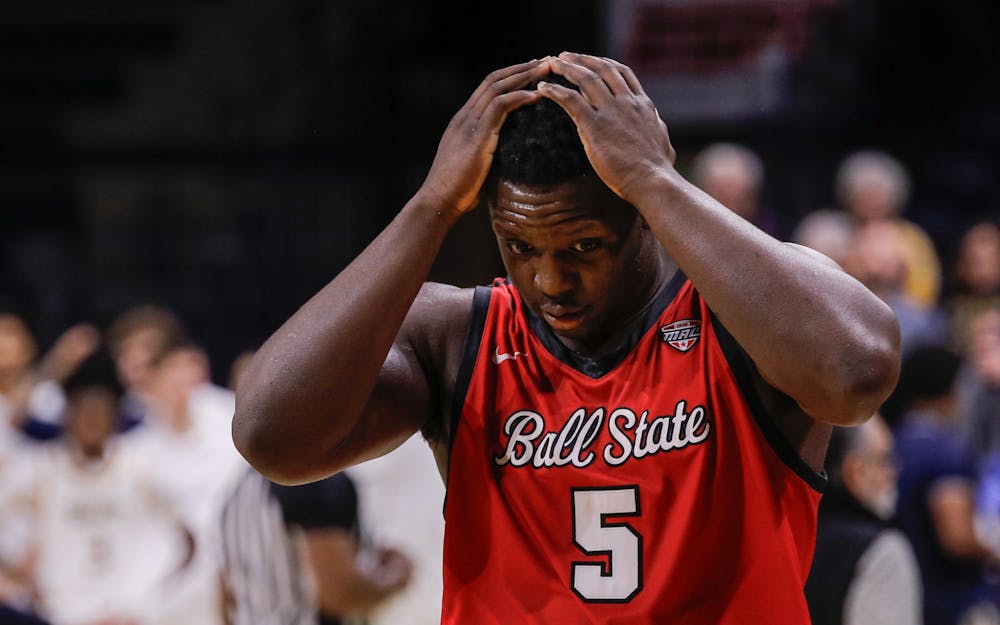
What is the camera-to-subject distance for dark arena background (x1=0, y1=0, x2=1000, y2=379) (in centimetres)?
1118

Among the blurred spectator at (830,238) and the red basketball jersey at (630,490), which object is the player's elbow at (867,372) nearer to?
the red basketball jersey at (630,490)

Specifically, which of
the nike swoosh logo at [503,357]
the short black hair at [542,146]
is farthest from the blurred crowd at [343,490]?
the short black hair at [542,146]

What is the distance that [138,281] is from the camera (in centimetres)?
1181

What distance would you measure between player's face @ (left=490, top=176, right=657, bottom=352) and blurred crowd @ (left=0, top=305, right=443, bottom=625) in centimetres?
233

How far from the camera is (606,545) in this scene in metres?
2.37

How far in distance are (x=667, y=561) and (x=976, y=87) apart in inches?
415

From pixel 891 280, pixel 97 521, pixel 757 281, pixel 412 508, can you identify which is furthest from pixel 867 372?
pixel 97 521

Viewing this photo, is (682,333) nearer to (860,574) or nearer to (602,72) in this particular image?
(602,72)

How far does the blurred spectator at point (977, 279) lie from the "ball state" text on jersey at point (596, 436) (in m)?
6.18

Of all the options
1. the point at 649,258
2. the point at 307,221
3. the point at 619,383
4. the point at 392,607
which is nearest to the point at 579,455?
the point at 619,383

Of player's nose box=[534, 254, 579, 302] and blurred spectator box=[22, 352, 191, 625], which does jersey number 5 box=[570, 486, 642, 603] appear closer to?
player's nose box=[534, 254, 579, 302]

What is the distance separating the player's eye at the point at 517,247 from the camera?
2.35 m

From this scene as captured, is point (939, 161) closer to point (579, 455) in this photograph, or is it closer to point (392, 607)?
point (392, 607)

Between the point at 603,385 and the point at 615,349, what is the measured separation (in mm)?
87
